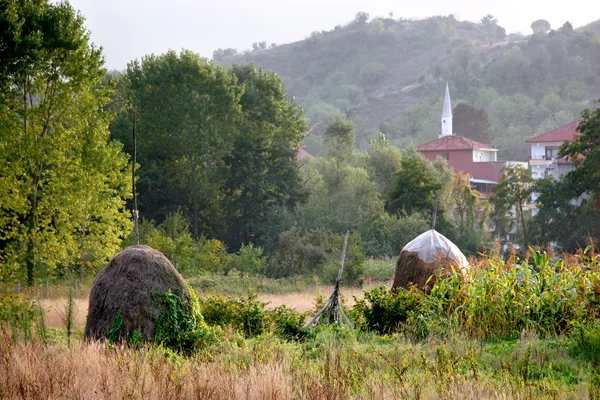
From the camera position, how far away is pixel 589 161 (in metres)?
33.7

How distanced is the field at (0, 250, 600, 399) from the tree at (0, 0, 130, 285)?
22.7 feet

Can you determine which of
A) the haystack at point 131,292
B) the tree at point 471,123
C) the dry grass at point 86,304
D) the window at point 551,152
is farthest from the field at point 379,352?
the tree at point 471,123

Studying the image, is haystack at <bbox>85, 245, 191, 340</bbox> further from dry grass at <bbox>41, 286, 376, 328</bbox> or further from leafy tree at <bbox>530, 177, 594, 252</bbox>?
leafy tree at <bbox>530, 177, 594, 252</bbox>

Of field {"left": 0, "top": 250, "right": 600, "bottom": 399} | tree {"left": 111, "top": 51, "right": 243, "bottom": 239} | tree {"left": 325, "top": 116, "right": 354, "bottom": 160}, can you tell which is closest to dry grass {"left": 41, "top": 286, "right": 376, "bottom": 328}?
field {"left": 0, "top": 250, "right": 600, "bottom": 399}

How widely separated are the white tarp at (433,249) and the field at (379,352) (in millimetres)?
782

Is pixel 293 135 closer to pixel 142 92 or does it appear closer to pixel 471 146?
pixel 142 92

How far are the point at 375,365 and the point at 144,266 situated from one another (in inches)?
133

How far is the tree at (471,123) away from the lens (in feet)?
294

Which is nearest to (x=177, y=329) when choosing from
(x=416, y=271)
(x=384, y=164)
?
(x=416, y=271)

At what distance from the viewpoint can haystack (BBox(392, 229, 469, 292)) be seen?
1363cm

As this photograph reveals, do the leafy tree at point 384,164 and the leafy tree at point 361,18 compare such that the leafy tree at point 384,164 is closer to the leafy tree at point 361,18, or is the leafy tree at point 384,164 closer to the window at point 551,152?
the window at point 551,152

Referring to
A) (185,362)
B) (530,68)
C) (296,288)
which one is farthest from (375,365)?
(530,68)

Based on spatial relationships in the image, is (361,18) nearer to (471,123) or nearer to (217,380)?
(471,123)

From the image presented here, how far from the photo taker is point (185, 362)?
7746mm
